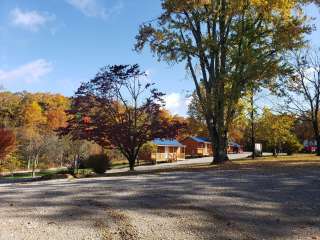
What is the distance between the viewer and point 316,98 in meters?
34.5

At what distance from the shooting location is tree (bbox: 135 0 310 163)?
21453mm

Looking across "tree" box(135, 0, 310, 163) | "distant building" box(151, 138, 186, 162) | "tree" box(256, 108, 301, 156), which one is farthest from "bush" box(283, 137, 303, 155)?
"tree" box(135, 0, 310, 163)

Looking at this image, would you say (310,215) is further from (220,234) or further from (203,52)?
(203,52)

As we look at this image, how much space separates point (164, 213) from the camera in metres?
7.27

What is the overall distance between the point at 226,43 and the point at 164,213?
17.0m

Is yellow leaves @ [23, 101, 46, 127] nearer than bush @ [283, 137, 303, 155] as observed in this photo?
No

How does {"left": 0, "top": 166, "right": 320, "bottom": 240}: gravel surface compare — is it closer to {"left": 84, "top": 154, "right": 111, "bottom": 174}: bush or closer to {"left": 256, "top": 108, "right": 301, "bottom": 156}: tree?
{"left": 84, "top": 154, "right": 111, "bottom": 174}: bush

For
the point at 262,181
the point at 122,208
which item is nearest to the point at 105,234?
the point at 122,208

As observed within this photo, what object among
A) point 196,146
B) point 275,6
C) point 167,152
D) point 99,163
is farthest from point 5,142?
point 196,146

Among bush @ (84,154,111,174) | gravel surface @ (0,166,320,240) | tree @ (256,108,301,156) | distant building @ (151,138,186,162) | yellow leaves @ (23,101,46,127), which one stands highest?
yellow leaves @ (23,101,46,127)

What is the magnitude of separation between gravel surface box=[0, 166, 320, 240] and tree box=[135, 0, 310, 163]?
12.1 meters

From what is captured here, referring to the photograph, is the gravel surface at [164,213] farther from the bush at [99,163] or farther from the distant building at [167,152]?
the distant building at [167,152]

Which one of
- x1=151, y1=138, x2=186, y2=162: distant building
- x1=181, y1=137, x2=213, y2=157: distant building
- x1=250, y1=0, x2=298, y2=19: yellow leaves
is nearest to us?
x1=250, y1=0, x2=298, y2=19: yellow leaves

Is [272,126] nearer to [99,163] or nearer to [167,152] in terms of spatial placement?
[167,152]
